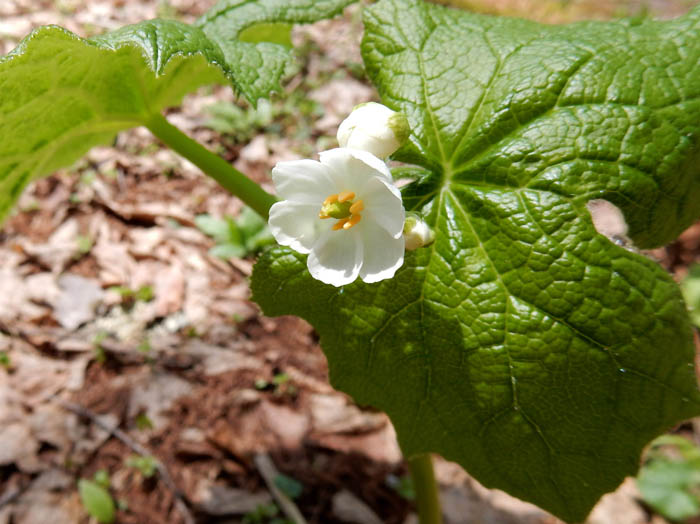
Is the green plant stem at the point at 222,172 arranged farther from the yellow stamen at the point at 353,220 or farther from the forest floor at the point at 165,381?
the yellow stamen at the point at 353,220

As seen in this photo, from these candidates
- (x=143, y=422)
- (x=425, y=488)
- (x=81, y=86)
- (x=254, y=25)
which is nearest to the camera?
(x=81, y=86)

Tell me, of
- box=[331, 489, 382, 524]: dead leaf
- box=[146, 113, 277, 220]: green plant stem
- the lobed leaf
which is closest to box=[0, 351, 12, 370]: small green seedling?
the lobed leaf

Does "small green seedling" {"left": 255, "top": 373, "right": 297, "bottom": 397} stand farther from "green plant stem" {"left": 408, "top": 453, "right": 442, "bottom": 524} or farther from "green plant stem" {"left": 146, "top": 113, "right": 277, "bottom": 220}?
"green plant stem" {"left": 146, "top": 113, "right": 277, "bottom": 220}

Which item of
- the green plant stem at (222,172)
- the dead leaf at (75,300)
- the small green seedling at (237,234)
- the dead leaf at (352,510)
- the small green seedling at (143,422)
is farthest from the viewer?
the small green seedling at (237,234)

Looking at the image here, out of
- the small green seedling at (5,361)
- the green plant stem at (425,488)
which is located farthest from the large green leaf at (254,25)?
the small green seedling at (5,361)

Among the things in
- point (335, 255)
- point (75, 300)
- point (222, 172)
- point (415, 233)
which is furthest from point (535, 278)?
point (75, 300)

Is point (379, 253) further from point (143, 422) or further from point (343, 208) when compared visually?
point (143, 422)

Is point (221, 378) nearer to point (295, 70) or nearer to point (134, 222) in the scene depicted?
point (134, 222)

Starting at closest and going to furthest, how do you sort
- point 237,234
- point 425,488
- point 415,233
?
point 415,233, point 425,488, point 237,234
